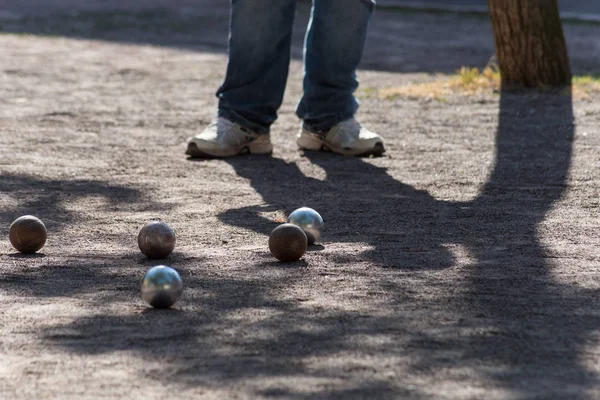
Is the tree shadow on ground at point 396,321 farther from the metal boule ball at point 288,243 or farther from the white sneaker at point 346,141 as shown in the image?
the white sneaker at point 346,141

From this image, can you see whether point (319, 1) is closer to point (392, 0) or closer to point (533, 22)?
point (533, 22)

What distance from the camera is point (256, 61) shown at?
654cm

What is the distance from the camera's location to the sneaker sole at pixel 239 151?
6477mm

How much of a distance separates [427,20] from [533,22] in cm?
675

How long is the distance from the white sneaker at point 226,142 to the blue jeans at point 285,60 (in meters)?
0.05

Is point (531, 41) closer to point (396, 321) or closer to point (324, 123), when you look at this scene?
point (324, 123)

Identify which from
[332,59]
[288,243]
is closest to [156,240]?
[288,243]

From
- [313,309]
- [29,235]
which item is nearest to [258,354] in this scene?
[313,309]

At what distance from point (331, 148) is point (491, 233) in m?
2.07

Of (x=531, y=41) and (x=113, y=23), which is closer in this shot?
(x=531, y=41)

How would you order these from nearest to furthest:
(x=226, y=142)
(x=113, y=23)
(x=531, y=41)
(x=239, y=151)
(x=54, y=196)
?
(x=54, y=196), (x=226, y=142), (x=239, y=151), (x=531, y=41), (x=113, y=23)

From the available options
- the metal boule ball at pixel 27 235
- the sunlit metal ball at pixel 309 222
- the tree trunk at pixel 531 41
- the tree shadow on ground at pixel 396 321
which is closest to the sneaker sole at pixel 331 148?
the tree shadow on ground at pixel 396 321

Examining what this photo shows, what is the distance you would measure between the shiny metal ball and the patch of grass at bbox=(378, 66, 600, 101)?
4.57 m

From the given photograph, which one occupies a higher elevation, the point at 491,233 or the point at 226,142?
the point at 491,233
